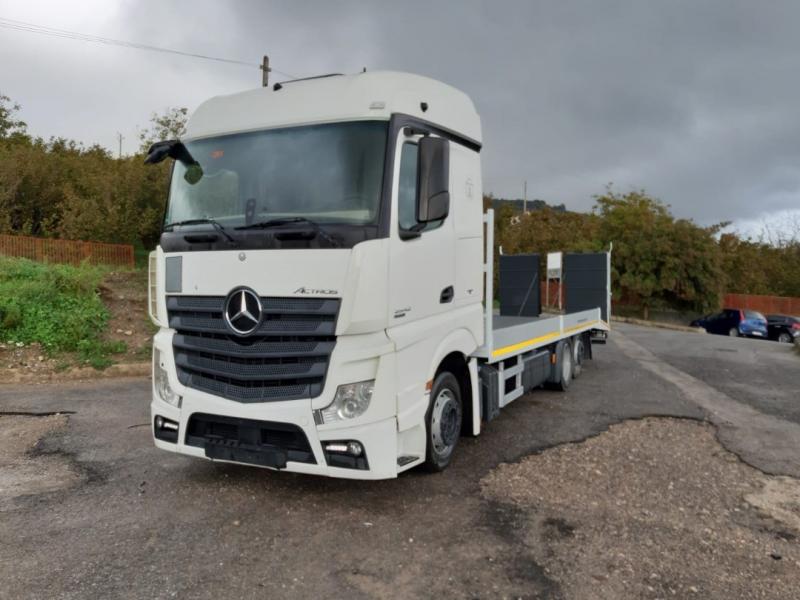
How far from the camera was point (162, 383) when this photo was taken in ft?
14.6

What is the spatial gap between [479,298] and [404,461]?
1832mm

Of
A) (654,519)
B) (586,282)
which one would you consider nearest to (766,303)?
(586,282)

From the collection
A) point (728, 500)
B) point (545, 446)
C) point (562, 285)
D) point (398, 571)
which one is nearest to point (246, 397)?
point (398, 571)

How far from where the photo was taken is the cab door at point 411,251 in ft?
13.0

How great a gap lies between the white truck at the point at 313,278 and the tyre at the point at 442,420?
2 centimetres

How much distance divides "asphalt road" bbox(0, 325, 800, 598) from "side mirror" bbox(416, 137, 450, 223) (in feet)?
7.06

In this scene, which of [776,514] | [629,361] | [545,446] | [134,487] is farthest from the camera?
[629,361]

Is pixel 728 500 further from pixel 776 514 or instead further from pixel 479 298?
pixel 479 298

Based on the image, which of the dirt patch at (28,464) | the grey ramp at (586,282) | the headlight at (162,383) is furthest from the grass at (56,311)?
the grey ramp at (586,282)

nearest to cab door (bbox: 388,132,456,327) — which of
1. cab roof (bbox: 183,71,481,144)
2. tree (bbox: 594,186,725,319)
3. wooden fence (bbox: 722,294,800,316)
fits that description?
cab roof (bbox: 183,71,481,144)

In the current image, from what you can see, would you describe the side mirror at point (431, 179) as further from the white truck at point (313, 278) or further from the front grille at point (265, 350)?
the front grille at point (265, 350)

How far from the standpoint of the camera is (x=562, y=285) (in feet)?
35.3

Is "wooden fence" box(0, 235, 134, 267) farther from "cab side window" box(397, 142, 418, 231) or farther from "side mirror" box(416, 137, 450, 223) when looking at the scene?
"side mirror" box(416, 137, 450, 223)

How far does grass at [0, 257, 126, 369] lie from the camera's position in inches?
404
